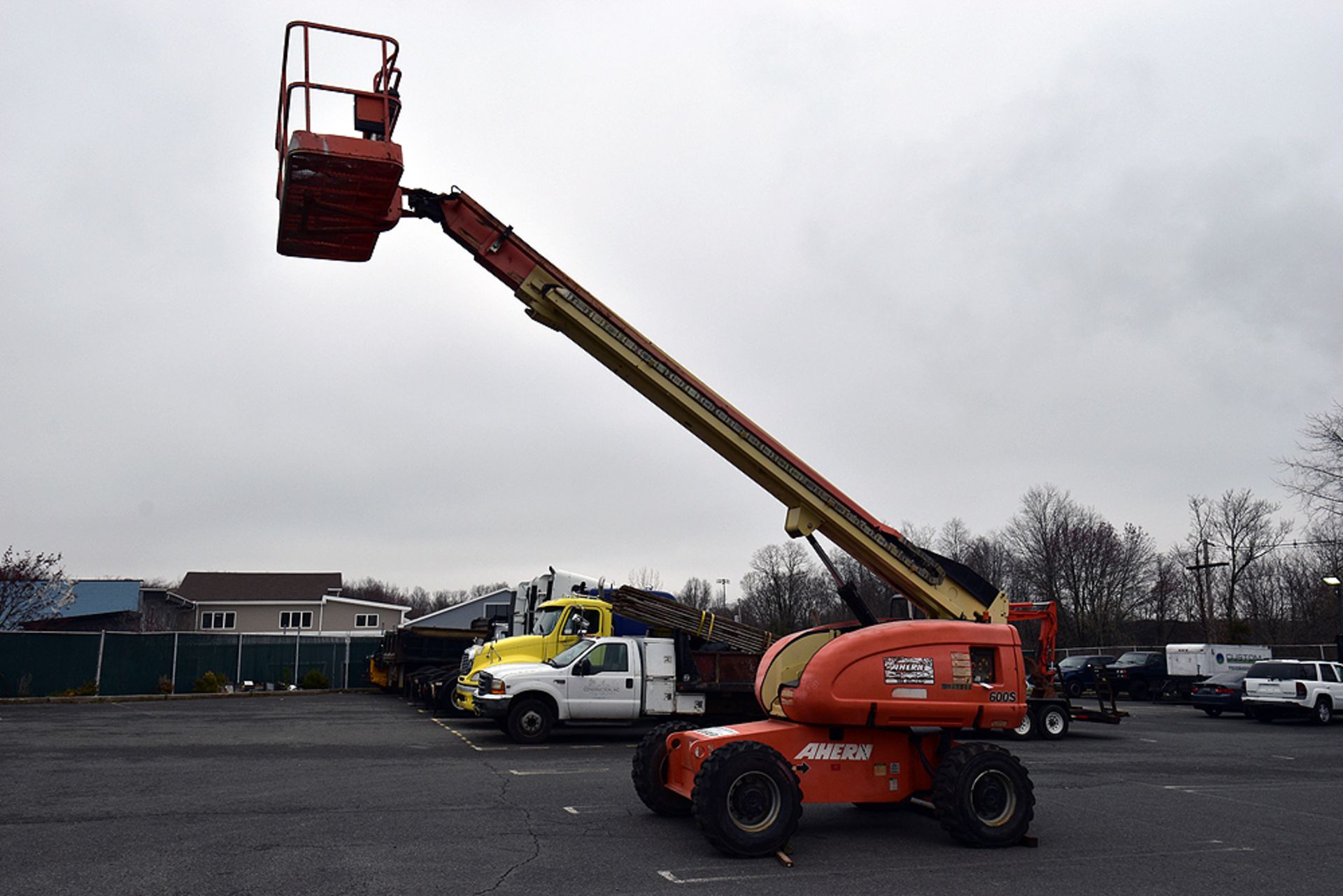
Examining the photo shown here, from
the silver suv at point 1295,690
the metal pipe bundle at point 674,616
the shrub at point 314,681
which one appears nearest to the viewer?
the metal pipe bundle at point 674,616

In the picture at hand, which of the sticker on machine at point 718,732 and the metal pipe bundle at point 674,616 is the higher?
the metal pipe bundle at point 674,616

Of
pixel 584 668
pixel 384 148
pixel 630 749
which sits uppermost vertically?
pixel 384 148

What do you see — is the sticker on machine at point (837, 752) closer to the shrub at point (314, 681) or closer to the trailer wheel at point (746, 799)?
the trailer wheel at point (746, 799)

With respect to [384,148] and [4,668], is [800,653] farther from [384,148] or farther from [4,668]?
[4,668]

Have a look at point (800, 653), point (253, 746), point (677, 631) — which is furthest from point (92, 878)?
point (677, 631)

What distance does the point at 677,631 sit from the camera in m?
18.8

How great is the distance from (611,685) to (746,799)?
9.89m

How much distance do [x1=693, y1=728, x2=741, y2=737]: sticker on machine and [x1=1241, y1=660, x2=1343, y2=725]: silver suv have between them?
22137 millimetres

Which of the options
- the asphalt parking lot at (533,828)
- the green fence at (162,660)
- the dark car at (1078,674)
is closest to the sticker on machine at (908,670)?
the asphalt parking lot at (533,828)

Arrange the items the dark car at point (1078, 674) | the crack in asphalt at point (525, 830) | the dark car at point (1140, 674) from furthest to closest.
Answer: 1. the dark car at point (1140, 674)
2. the dark car at point (1078, 674)
3. the crack in asphalt at point (525, 830)

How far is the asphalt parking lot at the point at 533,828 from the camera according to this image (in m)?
7.46

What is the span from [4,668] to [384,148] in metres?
26.9

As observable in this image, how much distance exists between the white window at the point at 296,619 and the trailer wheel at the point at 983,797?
5662cm

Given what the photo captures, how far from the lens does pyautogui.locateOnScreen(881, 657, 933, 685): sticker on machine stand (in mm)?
8859
